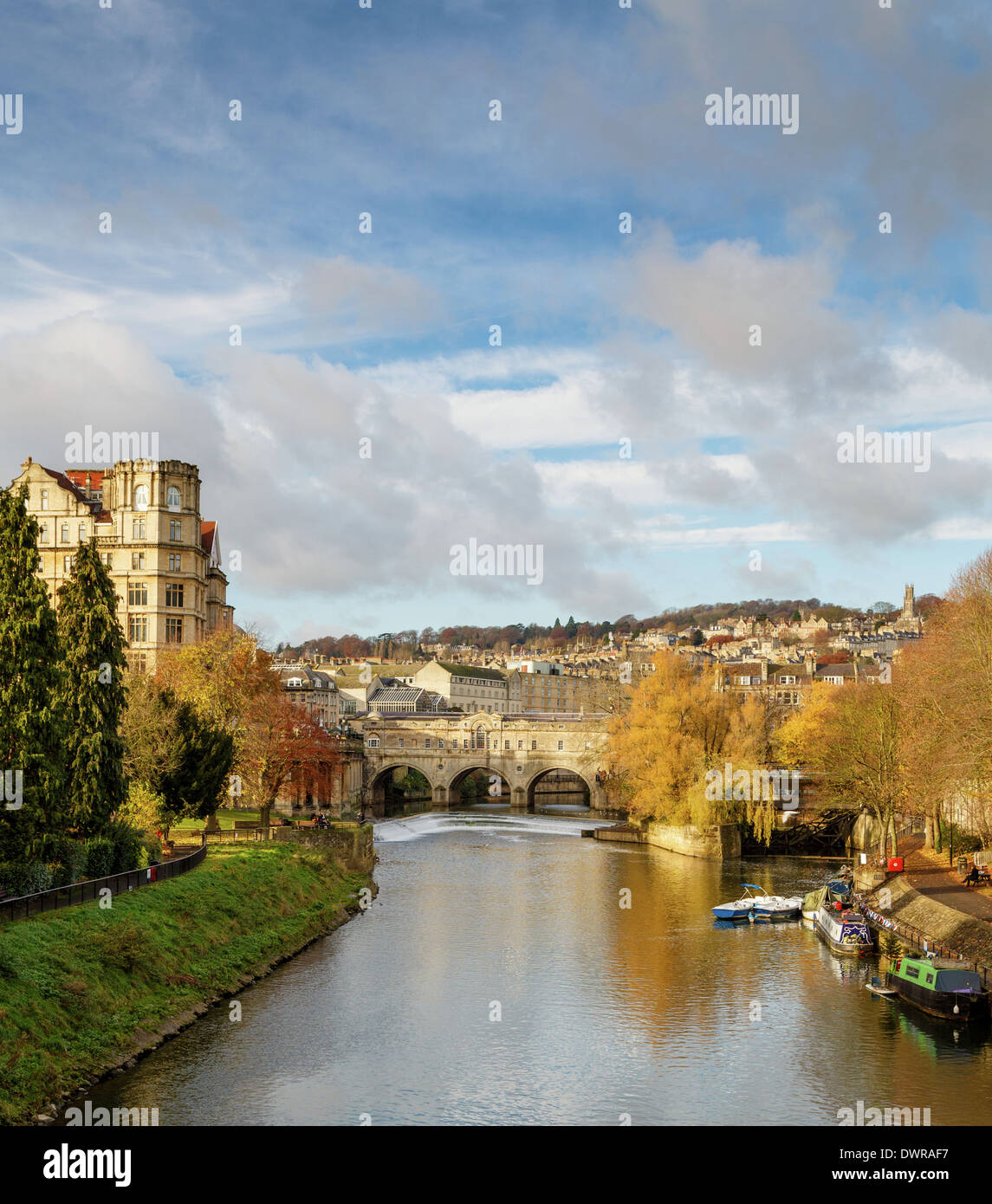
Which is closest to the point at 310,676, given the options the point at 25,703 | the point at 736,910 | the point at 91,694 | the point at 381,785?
the point at 381,785

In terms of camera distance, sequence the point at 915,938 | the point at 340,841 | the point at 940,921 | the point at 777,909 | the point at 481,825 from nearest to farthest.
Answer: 1. the point at 940,921
2. the point at 915,938
3. the point at 777,909
4. the point at 340,841
5. the point at 481,825

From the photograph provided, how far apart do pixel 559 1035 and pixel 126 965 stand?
13.4m

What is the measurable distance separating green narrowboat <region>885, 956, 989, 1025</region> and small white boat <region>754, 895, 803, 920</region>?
17.7m

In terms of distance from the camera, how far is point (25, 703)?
124 feet

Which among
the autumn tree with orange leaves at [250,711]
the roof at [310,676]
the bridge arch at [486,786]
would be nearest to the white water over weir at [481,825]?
the bridge arch at [486,786]

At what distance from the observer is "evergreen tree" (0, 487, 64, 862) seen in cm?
3653

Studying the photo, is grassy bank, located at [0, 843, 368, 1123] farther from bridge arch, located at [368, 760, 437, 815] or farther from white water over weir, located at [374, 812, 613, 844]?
bridge arch, located at [368, 760, 437, 815]

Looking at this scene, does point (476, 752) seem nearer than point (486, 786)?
Yes

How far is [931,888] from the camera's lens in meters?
55.2

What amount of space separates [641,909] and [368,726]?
81.3 m

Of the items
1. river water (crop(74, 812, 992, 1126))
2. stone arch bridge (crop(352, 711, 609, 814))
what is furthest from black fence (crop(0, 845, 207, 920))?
stone arch bridge (crop(352, 711, 609, 814))

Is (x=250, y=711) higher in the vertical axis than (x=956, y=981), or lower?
higher

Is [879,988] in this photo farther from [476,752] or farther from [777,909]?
[476,752]
